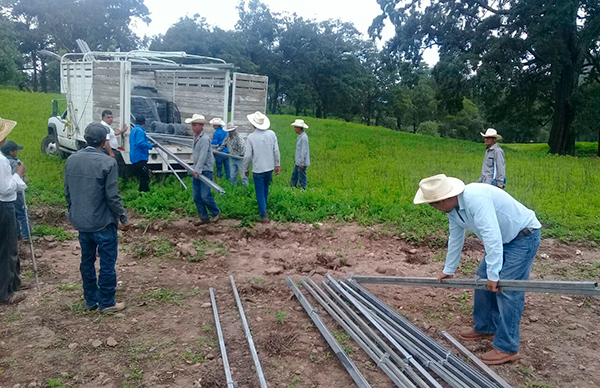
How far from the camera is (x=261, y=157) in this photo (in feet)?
27.1

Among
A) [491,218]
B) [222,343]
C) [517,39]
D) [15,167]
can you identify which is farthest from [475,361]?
[517,39]

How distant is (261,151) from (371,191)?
3.08 meters

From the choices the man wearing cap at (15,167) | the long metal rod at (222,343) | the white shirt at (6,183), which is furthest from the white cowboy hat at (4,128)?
the long metal rod at (222,343)

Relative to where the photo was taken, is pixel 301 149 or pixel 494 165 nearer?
pixel 494 165

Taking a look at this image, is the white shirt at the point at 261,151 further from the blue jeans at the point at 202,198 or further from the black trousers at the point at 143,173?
the black trousers at the point at 143,173

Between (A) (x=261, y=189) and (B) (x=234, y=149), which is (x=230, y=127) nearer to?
(B) (x=234, y=149)

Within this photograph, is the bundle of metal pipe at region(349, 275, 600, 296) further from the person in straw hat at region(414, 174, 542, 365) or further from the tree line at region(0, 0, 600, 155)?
the tree line at region(0, 0, 600, 155)

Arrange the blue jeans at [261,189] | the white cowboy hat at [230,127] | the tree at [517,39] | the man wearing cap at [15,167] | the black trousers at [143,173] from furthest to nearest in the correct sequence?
the tree at [517,39] → the white cowboy hat at [230,127] → the black trousers at [143,173] → the blue jeans at [261,189] → the man wearing cap at [15,167]

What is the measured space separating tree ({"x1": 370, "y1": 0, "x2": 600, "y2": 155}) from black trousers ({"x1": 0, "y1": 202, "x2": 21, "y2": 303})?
22.0 meters

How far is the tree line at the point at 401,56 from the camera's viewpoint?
23.7 meters

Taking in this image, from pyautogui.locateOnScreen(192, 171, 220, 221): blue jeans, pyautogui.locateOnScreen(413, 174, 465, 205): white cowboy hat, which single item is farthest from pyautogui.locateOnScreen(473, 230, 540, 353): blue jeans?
pyautogui.locateOnScreen(192, 171, 220, 221): blue jeans

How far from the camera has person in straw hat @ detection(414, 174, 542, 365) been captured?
13.1 ft

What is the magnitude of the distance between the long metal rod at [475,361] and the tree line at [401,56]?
806 inches

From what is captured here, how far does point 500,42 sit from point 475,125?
31539mm
